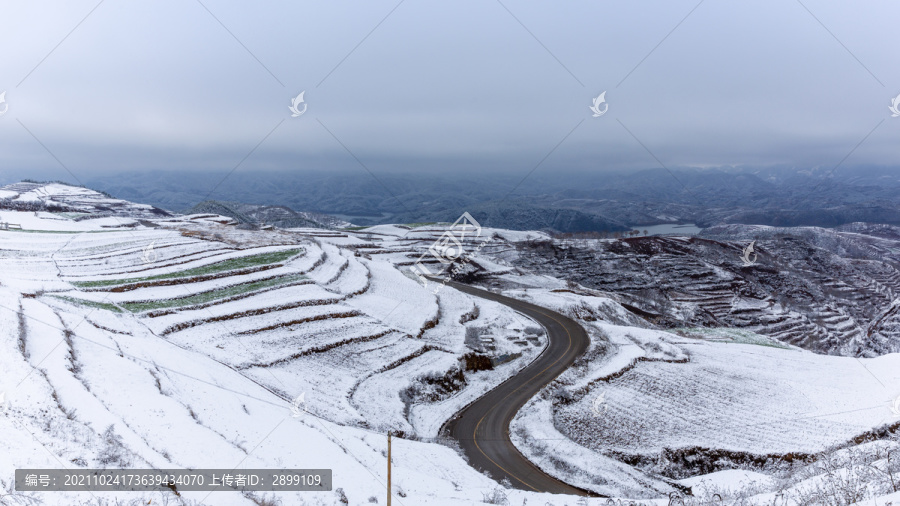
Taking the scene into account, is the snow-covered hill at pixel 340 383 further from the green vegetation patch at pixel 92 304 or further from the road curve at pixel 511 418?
the road curve at pixel 511 418

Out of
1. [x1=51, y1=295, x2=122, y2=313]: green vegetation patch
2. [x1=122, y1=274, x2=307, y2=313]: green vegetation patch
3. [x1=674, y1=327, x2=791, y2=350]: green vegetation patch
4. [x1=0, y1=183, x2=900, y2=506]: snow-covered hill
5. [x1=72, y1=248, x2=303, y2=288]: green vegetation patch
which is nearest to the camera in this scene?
[x1=0, y1=183, x2=900, y2=506]: snow-covered hill

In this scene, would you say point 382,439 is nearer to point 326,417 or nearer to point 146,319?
point 326,417

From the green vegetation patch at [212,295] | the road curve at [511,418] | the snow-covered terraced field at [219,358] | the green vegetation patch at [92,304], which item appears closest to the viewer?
the snow-covered terraced field at [219,358]

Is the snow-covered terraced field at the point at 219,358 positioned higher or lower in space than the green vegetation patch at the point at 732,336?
lower

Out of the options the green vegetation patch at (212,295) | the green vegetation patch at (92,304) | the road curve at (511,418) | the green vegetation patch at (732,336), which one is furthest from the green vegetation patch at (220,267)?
the green vegetation patch at (732,336)

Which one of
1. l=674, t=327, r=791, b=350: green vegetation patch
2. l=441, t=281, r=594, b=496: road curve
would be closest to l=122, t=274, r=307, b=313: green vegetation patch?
l=441, t=281, r=594, b=496: road curve

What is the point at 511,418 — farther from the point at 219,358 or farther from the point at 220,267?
the point at 220,267

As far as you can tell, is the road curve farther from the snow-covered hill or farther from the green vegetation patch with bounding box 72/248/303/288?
the green vegetation patch with bounding box 72/248/303/288
